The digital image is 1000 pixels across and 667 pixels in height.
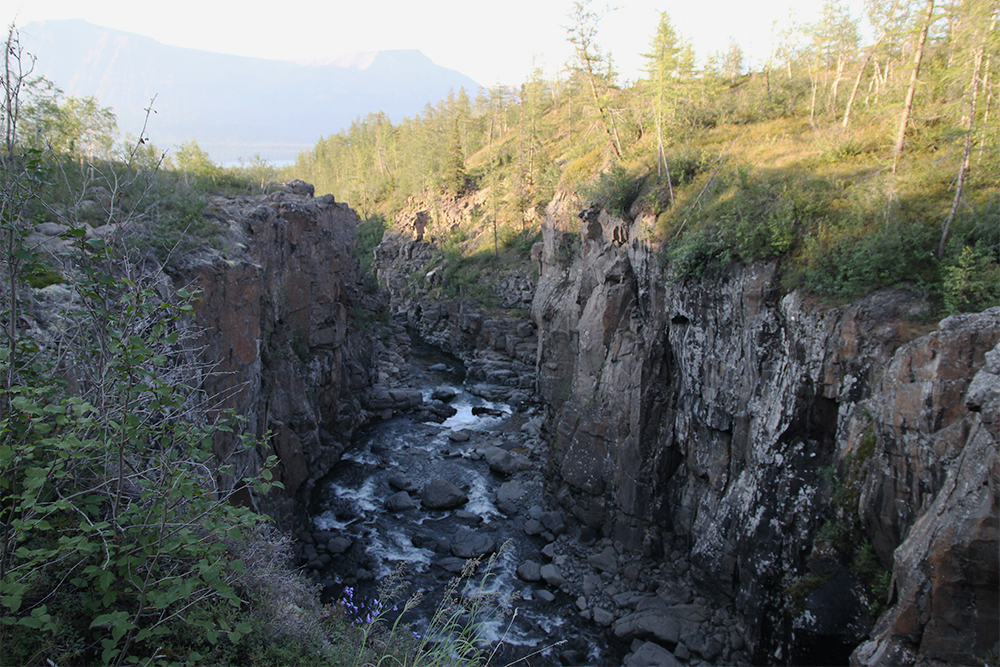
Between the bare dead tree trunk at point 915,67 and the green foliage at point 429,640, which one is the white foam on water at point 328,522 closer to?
the green foliage at point 429,640

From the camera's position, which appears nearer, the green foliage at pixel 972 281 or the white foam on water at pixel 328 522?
the green foliage at pixel 972 281

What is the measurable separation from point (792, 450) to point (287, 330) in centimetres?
1999

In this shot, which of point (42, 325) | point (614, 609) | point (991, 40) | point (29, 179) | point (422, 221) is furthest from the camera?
point (422, 221)

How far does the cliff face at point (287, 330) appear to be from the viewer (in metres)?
14.7

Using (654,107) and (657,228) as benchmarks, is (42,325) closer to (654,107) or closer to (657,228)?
(657,228)

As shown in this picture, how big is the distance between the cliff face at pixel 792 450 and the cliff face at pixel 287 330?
37.1 ft

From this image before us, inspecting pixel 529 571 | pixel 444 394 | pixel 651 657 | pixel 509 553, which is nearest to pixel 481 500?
pixel 509 553

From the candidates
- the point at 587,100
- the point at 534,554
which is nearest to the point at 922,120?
the point at 587,100

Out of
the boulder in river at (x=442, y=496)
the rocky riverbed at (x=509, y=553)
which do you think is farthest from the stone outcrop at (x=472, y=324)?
the boulder in river at (x=442, y=496)

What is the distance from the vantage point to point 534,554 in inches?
759

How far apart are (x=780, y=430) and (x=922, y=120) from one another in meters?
9.97

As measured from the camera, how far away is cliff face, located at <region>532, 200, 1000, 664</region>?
338 inches

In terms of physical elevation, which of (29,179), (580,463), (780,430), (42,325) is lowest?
(580,463)

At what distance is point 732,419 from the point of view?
15867mm
